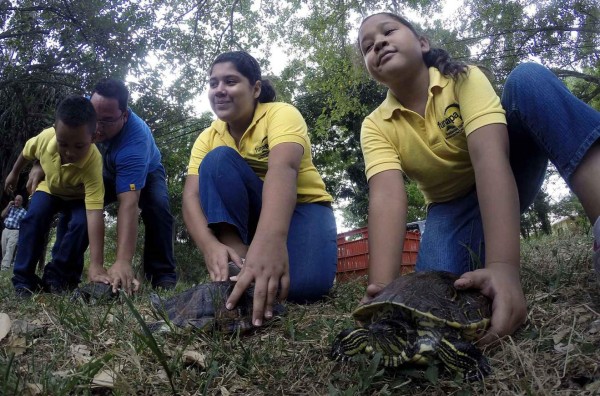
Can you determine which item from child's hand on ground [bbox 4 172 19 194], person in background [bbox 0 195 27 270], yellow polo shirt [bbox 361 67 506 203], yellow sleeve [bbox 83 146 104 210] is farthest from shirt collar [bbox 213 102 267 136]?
person in background [bbox 0 195 27 270]

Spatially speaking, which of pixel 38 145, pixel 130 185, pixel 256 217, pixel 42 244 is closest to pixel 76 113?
pixel 130 185

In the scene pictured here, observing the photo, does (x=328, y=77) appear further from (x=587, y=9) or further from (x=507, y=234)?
(x=507, y=234)

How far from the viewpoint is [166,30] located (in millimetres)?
9422

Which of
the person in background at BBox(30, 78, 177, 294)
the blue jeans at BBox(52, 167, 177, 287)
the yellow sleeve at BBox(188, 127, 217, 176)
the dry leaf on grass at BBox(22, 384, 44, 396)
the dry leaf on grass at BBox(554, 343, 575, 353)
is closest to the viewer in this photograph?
the dry leaf on grass at BBox(22, 384, 44, 396)

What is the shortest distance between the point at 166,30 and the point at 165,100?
8.49 ft

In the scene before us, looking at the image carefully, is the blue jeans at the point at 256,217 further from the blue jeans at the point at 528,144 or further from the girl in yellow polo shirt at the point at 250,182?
the blue jeans at the point at 528,144

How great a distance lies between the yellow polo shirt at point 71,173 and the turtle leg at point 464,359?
Answer: 3.14 metres

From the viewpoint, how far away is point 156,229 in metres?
4.71

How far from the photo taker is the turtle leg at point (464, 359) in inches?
61.8

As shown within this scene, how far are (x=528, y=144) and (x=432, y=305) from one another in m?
1.31

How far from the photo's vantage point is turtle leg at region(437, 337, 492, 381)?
1.57m

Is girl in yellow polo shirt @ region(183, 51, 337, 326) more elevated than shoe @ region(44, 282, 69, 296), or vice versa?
girl in yellow polo shirt @ region(183, 51, 337, 326)

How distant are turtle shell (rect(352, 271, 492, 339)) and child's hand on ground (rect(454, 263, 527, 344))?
0.03 m

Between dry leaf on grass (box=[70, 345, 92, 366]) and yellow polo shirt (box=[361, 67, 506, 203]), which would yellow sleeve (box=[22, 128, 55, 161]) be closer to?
dry leaf on grass (box=[70, 345, 92, 366])
